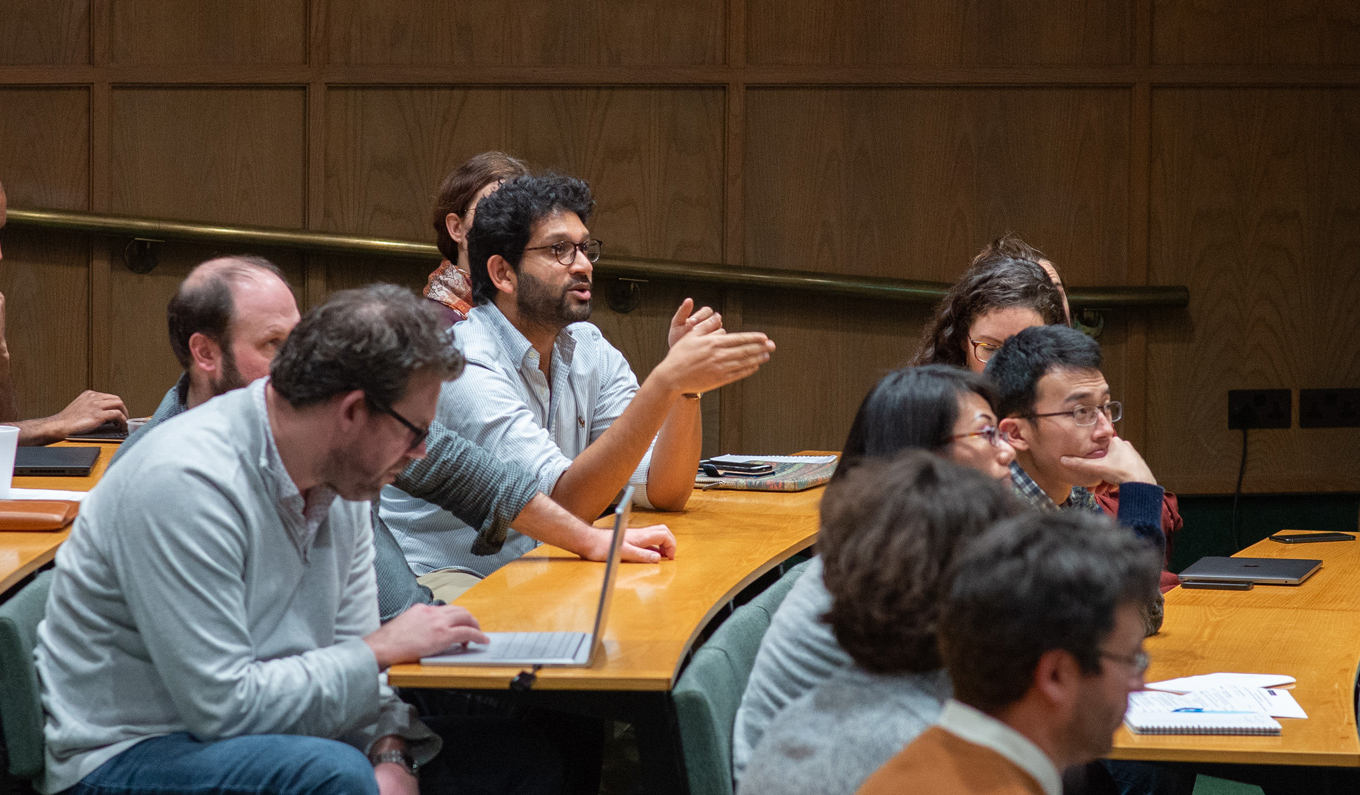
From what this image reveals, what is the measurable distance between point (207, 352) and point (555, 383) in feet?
2.70

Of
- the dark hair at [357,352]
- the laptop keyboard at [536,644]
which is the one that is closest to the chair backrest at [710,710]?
the laptop keyboard at [536,644]

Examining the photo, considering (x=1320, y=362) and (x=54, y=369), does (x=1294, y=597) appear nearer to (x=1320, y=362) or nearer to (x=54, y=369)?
(x=1320, y=362)

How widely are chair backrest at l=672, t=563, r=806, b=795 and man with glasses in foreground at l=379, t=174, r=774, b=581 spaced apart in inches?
23.3

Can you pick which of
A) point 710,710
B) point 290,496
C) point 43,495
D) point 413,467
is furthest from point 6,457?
point 710,710

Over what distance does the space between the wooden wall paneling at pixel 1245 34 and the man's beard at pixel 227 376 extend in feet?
11.0

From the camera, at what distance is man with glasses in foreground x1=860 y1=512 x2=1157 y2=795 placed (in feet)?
3.68

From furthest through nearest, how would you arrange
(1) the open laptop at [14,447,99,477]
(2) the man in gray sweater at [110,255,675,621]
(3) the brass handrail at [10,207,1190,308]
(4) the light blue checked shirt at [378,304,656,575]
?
(3) the brass handrail at [10,207,1190,308], (1) the open laptop at [14,447,99,477], (4) the light blue checked shirt at [378,304,656,575], (2) the man in gray sweater at [110,255,675,621]

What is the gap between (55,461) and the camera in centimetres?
313

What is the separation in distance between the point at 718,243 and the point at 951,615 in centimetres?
359

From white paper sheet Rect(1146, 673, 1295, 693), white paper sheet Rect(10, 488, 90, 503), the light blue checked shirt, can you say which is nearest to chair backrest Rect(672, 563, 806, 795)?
white paper sheet Rect(1146, 673, 1295, 693)

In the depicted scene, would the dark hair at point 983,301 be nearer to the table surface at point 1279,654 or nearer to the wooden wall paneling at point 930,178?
the table surface at point 1279,654

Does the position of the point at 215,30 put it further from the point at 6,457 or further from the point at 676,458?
the point at 676,458

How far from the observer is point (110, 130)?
462 cm

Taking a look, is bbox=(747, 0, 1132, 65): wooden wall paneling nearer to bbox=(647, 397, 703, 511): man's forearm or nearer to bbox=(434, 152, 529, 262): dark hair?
bbox=(434, 152, 529, 262): dark hair
